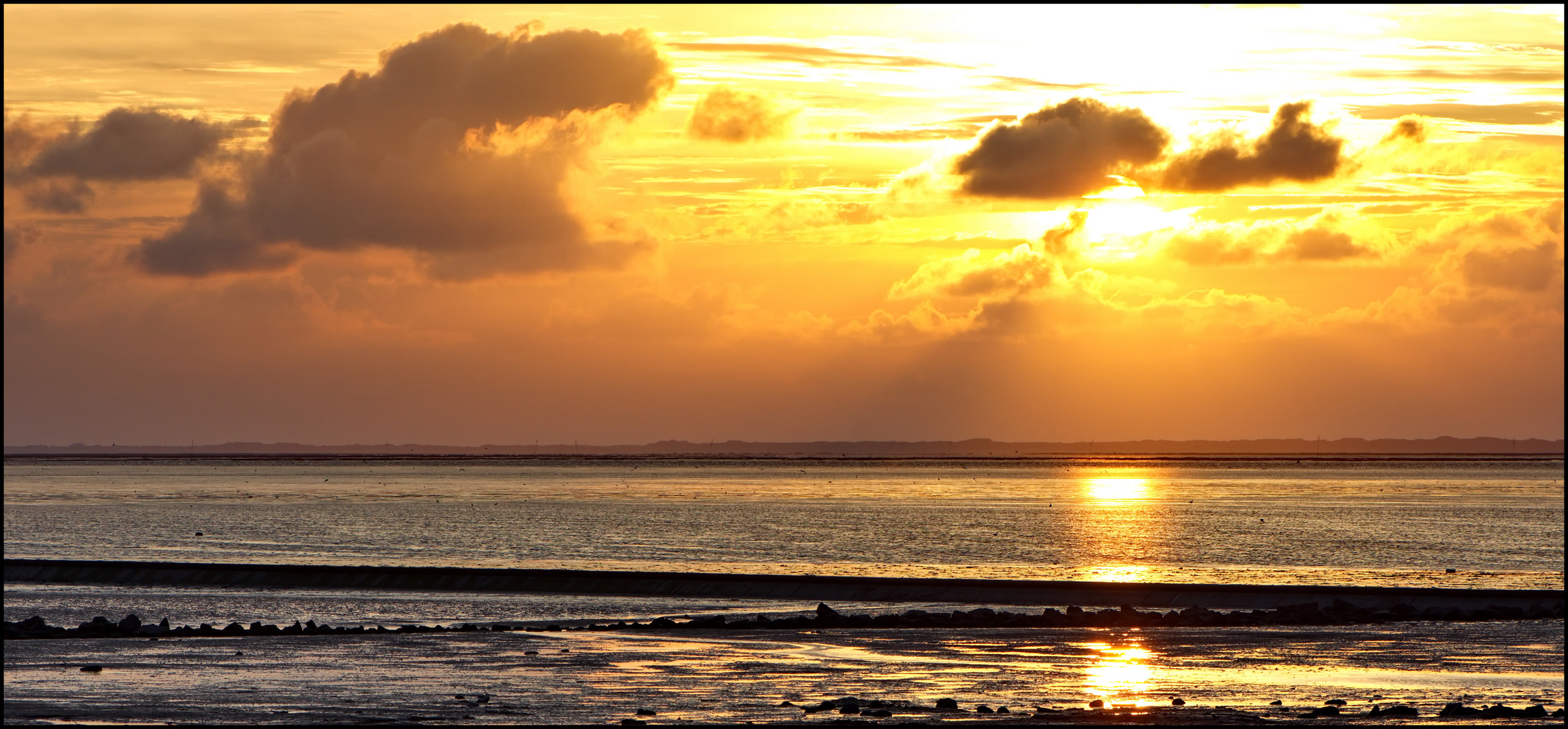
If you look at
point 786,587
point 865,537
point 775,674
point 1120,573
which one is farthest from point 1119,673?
point 865,537

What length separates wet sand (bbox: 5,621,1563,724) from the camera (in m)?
26.2

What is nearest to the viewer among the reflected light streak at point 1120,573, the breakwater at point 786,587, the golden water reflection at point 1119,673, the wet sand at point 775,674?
the wet sand at point 775,674

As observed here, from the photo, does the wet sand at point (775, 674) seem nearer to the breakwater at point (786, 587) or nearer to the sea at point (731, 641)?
the sea at point (731, 641)

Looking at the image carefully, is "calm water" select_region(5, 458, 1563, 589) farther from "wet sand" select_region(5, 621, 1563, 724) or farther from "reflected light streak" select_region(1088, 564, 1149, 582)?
"wet sand" select_region(5, 621, 1563, 724)

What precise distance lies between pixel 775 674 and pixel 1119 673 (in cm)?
717

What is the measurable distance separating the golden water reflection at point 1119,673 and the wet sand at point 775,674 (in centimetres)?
9

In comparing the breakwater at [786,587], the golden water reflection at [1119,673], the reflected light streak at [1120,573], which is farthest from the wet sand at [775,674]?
the reflected light streak at [1120,573]

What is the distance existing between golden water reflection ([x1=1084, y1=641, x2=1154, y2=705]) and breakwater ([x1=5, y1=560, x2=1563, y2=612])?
13667 mm

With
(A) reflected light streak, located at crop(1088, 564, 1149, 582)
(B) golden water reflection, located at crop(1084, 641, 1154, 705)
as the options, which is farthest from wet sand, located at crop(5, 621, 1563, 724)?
(A) reflected light streak, located at crop(1088, 564, 1149, 582)

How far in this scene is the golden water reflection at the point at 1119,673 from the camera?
2892cm

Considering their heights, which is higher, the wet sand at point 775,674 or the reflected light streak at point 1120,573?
the reflected light streak at point 1120,573

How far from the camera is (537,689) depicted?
29359mm

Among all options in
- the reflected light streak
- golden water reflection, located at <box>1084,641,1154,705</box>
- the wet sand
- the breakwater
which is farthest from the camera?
the reflected light streak

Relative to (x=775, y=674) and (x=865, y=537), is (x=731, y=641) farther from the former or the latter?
(x=865, y=537)
